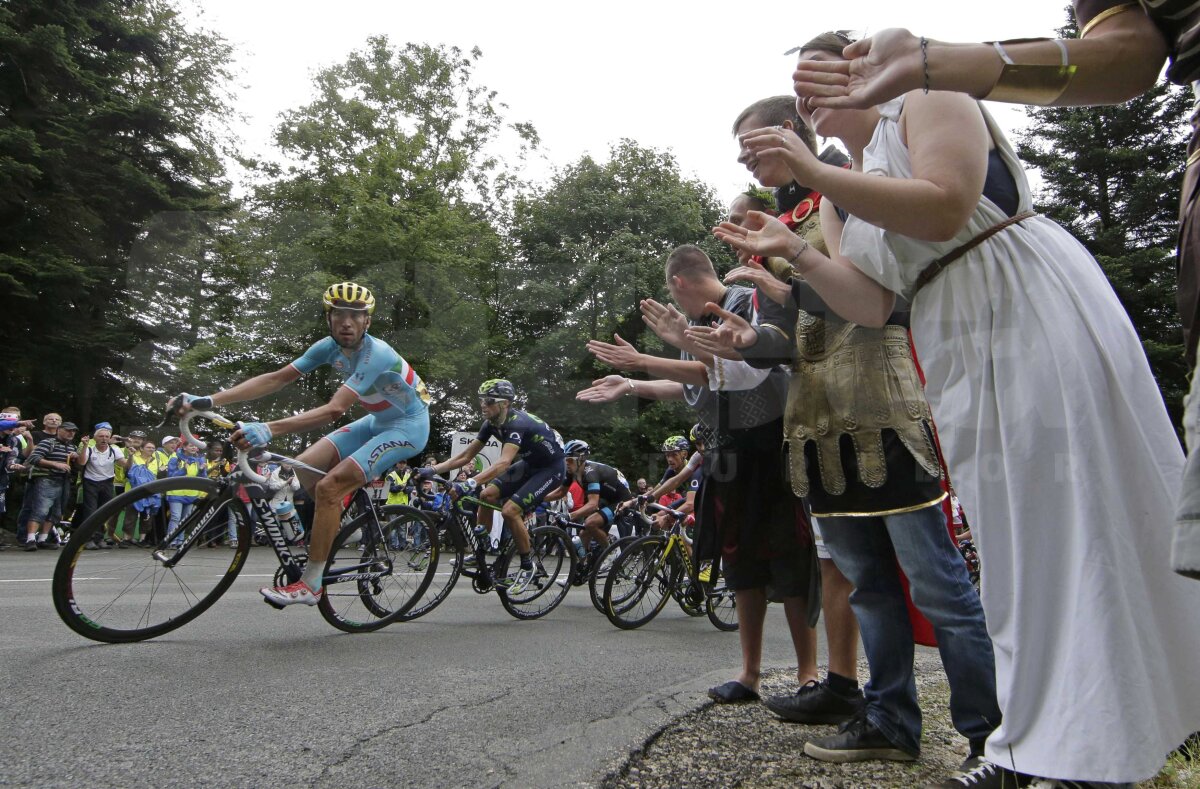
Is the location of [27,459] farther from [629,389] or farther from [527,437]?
[629,389]

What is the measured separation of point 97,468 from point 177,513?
11.9 m

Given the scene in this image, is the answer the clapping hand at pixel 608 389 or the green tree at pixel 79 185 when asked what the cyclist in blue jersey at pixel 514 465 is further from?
the green tree at pixel 79 185

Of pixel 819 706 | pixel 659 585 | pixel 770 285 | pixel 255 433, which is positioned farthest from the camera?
pixel 659 585

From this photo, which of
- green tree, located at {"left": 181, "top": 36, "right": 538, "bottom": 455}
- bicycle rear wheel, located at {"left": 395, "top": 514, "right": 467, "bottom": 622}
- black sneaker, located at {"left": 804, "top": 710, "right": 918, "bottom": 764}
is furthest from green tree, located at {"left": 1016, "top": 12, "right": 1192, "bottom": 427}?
black sneaker, located at {"left": 804, "top": 710, "right": 918, "bottom": 764}

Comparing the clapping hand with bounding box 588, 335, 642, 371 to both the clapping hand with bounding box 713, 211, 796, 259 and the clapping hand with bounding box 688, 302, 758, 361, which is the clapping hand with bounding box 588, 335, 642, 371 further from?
the clapping hand with bounding box 713, 211, 796, 259

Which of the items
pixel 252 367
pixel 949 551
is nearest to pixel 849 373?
pixel 949 551

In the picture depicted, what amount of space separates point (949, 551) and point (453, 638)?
3818 mm

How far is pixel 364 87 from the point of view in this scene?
31.1 m

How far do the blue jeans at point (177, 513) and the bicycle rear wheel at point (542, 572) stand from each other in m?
3.08

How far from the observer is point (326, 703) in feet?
11.0

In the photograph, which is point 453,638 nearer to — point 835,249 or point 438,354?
point 835,249

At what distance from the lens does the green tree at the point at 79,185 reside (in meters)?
20.1

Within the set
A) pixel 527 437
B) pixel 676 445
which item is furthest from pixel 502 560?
pixel 676 445

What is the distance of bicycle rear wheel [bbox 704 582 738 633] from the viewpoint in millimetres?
7371
